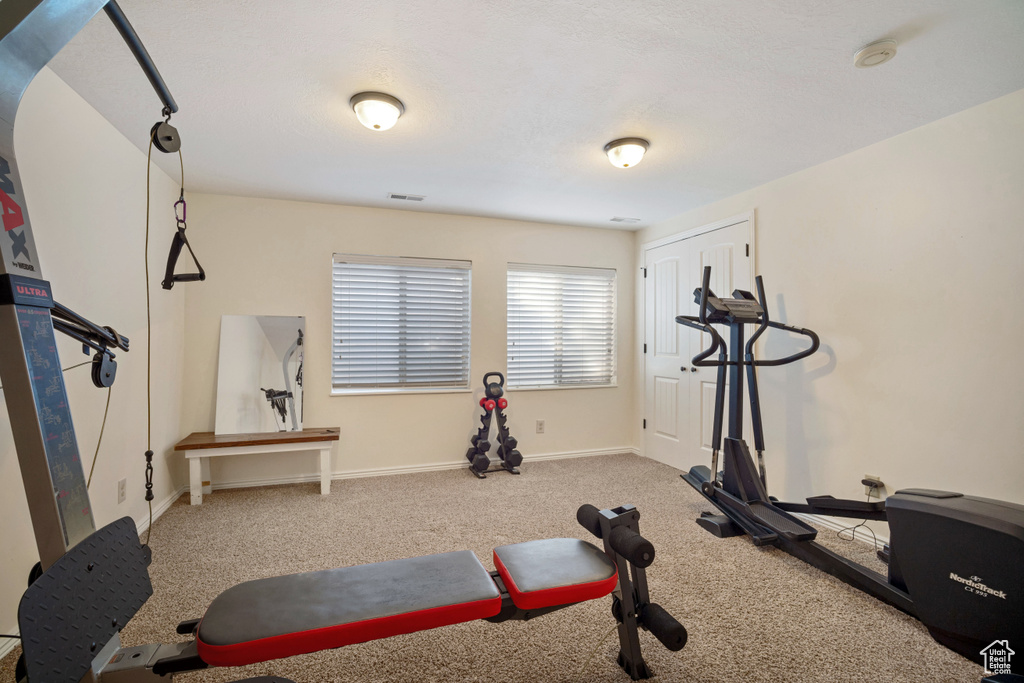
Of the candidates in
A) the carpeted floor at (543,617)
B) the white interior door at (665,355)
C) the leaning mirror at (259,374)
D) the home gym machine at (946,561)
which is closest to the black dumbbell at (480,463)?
the carpeted floor at (543,617)

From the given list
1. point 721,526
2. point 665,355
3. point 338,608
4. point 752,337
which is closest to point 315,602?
point 338,608

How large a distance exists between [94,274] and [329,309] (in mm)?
1735

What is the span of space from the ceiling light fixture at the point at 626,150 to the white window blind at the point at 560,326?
188cm

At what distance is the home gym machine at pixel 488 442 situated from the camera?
410 centimetres

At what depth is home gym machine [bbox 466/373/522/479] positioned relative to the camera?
4098mm

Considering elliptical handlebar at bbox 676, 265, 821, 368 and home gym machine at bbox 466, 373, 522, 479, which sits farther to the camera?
home gym machine at bbox 466, 373, 522, 479

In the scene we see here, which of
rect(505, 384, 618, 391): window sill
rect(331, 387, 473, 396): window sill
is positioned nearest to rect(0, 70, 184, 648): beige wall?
rect(331, 387, 473, 396): window sill

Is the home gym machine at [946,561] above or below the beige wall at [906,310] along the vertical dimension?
below

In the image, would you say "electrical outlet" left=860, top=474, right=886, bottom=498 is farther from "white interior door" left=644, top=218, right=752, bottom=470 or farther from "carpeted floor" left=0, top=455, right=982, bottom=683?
"white interior door" left=644, top=218, right=752, bottom=470

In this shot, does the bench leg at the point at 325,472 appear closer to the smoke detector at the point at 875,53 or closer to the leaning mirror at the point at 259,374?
the leaning mirror at the point at 259,374

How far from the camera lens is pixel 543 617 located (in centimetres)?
200

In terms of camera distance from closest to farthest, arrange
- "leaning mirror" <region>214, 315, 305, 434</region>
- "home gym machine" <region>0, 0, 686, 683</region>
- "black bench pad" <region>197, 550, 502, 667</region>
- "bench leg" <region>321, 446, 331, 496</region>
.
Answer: "home gym machine" <region>0, 0, 686, 683</region> → "black bench pad" <region>197, 550, 502, 667</region> → "bench leg" <region>321, 446, 331, 496</region> → "leaning mirror" <region>214, 315, 305, 434</region>

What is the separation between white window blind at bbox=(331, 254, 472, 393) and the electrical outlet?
10.2 feet

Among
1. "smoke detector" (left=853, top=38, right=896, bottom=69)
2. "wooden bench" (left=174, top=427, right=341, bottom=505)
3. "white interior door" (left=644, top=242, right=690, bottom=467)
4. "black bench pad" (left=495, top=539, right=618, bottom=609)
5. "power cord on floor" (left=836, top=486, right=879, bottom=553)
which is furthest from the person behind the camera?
"white interior door" (left=644, top=242, right=690, bottom=467)
